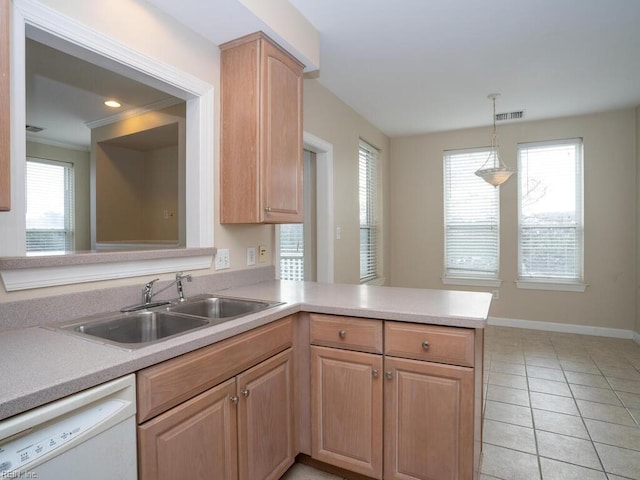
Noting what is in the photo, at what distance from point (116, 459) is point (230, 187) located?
149 cm

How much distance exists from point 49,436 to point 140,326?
31.6 inches

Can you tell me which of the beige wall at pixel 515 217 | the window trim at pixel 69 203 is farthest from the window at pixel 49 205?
the beige wall at pixel 515 217

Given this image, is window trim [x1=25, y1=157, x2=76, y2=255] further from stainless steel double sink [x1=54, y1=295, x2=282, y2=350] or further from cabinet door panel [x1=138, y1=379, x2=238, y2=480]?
cabinet door panel [x1=138, y1=379, x2=238, y2=480]

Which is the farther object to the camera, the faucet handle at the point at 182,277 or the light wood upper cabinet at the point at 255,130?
the light wood upper cabinet at the point at 255,130

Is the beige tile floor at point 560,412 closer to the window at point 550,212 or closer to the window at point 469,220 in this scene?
the window at point 550,212

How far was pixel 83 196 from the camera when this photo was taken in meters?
5.79

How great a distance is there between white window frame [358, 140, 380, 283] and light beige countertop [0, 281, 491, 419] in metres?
2.35

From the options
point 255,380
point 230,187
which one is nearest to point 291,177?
point 230,187

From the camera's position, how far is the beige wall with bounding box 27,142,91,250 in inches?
217

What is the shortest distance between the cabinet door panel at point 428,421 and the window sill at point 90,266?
1.18m

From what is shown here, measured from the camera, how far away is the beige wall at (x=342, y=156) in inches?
131

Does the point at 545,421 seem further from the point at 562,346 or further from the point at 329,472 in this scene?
the point at 562,346

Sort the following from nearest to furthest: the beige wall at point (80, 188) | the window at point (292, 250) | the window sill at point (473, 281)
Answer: the window at point (292, 250)
the window sill at point (473, 281)
the beige wall at point (80, 188)

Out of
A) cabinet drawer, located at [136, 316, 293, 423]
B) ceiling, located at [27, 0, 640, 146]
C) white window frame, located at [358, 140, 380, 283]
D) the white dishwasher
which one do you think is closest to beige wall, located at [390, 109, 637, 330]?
ceiling, located at [27, 0, 640, 146]
